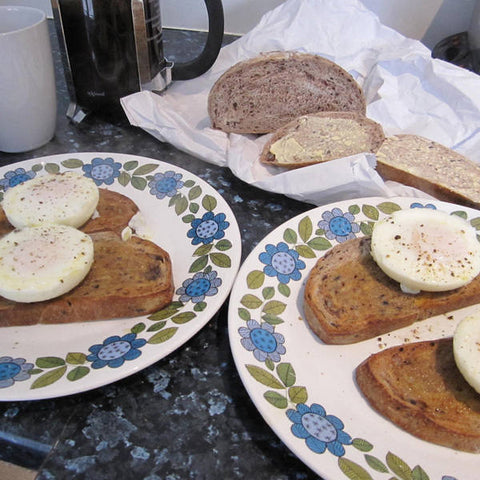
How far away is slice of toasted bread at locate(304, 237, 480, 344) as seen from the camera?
1092mm

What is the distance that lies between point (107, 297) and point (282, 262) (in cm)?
44


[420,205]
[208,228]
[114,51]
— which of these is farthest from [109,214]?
[420,205]

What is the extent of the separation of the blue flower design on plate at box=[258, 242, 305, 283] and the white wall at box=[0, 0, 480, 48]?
1623 millimetres

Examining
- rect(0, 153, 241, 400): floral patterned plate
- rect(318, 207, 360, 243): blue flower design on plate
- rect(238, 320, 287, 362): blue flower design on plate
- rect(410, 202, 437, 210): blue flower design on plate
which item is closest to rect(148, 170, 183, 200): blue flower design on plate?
rect(0, 153, 241, 400): floral patterned plate

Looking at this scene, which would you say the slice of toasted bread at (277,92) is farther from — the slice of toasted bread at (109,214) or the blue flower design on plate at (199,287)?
the blue flower design on plate at (199,287)

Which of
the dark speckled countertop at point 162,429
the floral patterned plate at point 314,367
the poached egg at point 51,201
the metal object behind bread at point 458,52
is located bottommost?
the dark speckled countertop at point 162,429

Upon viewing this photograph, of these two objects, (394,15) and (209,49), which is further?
(394,15)

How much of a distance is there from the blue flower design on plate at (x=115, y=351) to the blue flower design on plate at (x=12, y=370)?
12 centimetres

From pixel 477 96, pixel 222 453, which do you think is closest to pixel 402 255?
pixel 222 453

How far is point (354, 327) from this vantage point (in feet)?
3.55

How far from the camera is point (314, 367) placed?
3.40 feet

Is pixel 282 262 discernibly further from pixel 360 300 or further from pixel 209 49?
pixel 209 49

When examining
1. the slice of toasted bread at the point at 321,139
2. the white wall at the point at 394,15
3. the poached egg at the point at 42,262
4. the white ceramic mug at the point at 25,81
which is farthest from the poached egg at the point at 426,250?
the white wall at the point at 394,15

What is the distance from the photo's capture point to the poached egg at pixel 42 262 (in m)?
1.04
